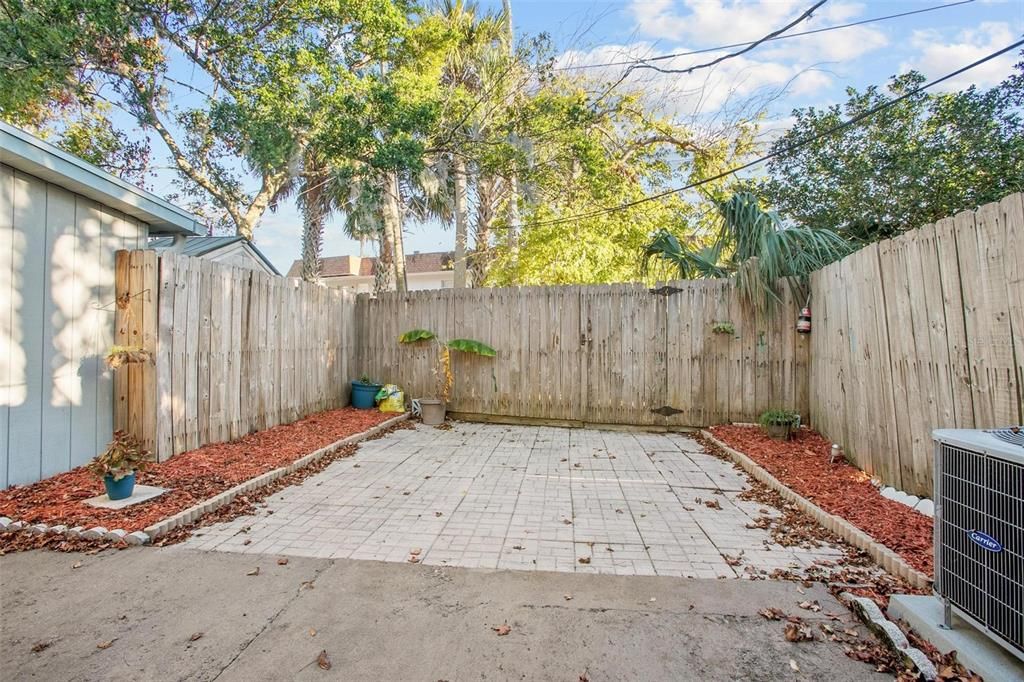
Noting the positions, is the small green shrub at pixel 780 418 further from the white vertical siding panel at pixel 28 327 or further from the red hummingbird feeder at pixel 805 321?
the white vertical siding panel at pixel 28 327

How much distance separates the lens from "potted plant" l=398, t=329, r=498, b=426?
7.51 m

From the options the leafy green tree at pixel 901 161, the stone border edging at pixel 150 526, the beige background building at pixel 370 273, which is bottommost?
the stone border edging at pixel 150 526

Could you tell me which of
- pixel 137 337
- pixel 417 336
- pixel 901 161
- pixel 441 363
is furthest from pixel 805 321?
pixel 137 337

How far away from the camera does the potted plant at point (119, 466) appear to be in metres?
3.51

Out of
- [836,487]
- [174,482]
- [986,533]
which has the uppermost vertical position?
[986,533]

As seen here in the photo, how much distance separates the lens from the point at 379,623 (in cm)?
226

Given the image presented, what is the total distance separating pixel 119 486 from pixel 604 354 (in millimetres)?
5648

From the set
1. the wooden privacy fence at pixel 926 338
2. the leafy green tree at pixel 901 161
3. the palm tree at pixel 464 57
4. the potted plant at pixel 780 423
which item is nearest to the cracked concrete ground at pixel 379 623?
the wooden privacy fence at pixel 926 338

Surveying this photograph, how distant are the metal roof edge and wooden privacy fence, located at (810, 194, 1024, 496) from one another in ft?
20.9

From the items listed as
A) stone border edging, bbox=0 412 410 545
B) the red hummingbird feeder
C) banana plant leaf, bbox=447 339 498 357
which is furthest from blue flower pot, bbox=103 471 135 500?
the red hummingbird feeder

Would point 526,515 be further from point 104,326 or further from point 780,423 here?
point 104,326

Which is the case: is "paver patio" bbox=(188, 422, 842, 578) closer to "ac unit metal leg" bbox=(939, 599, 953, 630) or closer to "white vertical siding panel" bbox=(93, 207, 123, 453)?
"ac unit metal leg" bbox=(939, 599, 953, 630)

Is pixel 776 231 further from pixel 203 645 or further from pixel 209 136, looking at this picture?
pixel 209 136

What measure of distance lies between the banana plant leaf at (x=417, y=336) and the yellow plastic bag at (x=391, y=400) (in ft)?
2.63
